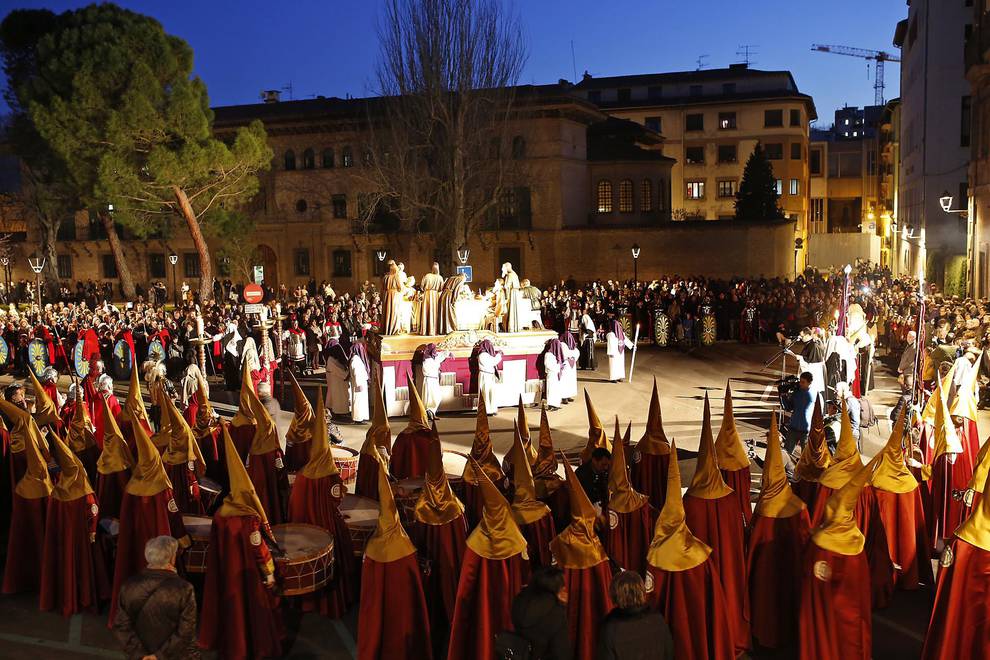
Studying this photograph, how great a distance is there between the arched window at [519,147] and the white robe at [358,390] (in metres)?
24.6

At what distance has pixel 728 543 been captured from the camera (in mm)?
6582

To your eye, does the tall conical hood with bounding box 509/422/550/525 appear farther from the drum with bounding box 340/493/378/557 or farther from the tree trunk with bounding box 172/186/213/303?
the tree trunk with bounding box 172/186/213/303

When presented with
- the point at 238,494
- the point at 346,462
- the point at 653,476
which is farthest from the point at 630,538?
the point at 346,462

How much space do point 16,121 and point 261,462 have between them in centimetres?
3359

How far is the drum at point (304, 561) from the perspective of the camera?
6.88 m

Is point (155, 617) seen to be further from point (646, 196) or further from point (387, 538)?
point (646, 196)

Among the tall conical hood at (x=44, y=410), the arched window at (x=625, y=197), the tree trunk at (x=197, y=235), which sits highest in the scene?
the arched window at (x=625, y=197)

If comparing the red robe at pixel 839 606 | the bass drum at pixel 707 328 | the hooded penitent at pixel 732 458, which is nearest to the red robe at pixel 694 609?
the red robe at pixel 839 606

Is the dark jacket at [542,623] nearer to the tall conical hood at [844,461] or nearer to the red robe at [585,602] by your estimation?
the red robe at [585,602]

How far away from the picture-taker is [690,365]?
67.9 ft

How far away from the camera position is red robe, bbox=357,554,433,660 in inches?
234

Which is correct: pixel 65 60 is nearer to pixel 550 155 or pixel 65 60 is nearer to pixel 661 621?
pixel 550 155

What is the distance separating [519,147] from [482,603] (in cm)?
3417

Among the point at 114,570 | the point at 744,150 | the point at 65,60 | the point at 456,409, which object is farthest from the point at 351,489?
the point at 744,150
